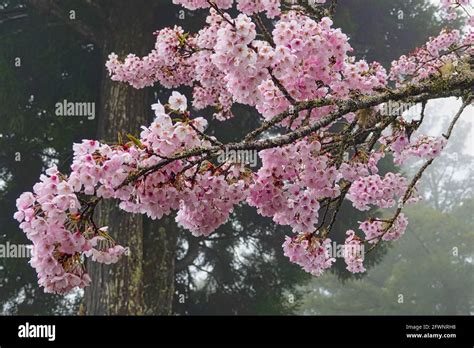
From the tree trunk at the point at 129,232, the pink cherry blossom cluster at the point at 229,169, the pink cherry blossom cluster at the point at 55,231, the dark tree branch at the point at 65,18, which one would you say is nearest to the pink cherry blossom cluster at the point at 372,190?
the pink cherry blossom cluster at the point at 229,169

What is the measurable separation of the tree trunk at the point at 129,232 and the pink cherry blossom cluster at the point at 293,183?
11.8 ft

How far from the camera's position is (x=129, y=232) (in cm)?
626

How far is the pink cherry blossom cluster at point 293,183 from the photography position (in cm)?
263

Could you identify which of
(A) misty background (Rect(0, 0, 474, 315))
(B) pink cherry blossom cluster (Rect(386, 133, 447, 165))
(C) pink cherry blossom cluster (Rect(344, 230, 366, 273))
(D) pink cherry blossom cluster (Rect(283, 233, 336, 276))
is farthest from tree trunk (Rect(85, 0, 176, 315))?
(B) pink cherry blossom cluster (Rect(386, 133, 447, 165))

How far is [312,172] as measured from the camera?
2.78 metres

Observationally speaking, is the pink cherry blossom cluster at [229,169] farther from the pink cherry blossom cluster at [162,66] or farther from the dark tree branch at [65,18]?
the dark tree branch at [65,18]

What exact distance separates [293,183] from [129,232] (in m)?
3.87

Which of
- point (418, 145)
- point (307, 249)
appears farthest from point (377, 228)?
point (307, 249)

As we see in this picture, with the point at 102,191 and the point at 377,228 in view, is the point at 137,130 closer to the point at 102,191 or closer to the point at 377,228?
the point at 377,228

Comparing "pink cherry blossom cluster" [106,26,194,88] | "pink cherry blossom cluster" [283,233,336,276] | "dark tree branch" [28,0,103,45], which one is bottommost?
"pink cherry blossom cluster" [283,233,336,276]

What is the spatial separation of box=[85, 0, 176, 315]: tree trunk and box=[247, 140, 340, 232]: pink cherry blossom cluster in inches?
142

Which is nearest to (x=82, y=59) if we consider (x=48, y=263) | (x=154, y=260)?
(x=154, y=260)

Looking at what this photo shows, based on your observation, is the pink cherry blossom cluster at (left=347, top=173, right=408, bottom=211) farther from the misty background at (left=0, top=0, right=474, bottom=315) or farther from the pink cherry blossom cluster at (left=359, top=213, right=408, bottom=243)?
the misty background at (left=0, top=0, right=474, bottom=315)

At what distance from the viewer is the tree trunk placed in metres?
5.97
